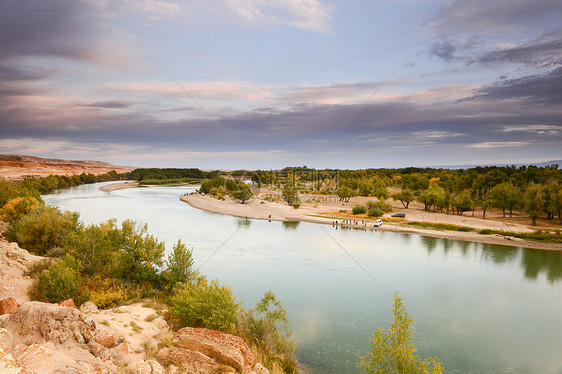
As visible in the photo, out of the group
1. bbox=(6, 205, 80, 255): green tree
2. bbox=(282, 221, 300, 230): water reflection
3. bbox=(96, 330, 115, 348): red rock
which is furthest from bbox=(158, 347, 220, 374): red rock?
bbox=(282, 221, 300, 230): water reflection

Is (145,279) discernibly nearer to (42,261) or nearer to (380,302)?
(42,261)

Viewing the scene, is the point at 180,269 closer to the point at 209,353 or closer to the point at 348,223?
the point at 209,353

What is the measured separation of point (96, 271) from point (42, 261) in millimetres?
5101

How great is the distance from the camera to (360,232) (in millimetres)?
59562

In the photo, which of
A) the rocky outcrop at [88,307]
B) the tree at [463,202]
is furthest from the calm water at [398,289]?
the tree at [463,202]

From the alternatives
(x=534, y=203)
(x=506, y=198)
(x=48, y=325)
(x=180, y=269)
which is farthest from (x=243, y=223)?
(x=534, y=203)

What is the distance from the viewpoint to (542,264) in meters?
40.9

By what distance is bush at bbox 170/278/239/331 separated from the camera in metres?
18.8

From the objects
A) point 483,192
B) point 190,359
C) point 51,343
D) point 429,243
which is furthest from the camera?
point 483,192

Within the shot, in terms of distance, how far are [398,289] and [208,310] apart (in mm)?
20999

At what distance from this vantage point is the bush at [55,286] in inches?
829

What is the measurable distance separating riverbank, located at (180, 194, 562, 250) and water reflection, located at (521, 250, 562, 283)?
357 cm

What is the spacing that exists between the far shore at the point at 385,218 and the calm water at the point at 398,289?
338cm

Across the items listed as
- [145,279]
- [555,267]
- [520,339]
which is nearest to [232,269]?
[145,279]
